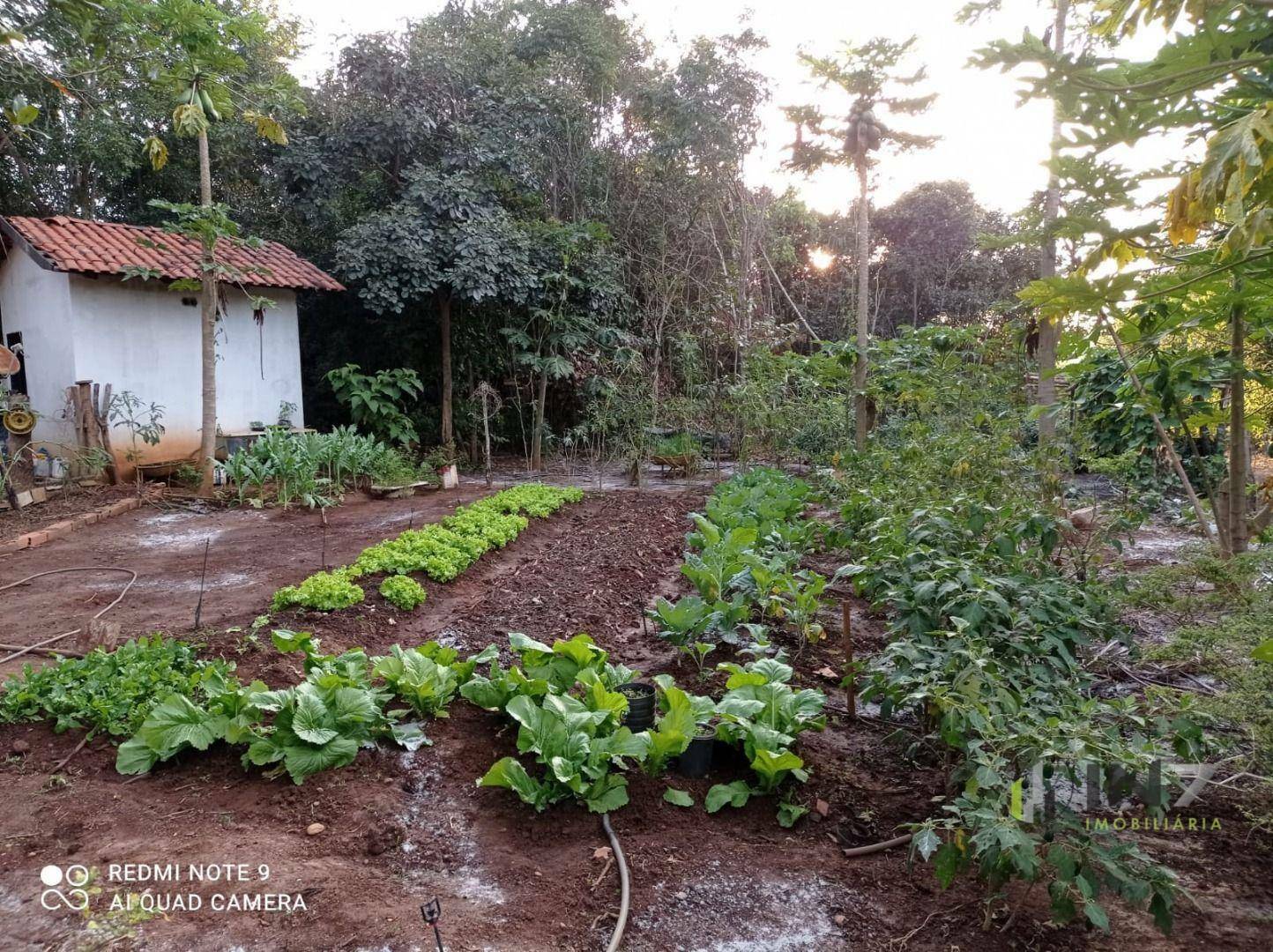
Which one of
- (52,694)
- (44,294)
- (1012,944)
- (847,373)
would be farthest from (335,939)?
(44,294)

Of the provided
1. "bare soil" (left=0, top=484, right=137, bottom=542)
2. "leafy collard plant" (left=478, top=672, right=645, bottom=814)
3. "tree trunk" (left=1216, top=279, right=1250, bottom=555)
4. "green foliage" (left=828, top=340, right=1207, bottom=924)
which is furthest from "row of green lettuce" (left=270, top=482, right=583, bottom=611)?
"tree trunk" (left=1216, top=279, right=1250, bottom=555)

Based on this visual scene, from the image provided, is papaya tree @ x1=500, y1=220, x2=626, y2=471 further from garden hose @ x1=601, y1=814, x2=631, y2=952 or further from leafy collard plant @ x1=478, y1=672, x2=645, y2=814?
garden hose @ x1=601, y1=814, x2=631, y2=952

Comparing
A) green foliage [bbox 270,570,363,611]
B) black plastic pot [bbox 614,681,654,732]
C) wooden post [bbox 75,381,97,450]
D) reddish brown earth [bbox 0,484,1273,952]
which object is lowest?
reddish brown earth [bbox 0,484,1273,952]

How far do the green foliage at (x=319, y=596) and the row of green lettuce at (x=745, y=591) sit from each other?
2.00 meters

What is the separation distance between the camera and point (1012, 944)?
7.30 feet

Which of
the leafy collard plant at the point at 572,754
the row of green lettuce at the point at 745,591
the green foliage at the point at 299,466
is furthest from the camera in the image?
the green foliage at the point at 299,466

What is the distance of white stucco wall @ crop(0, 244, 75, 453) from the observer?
10.5 metres

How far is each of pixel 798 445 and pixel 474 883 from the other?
9057 millimetres

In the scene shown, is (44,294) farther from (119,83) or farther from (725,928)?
(725,928)

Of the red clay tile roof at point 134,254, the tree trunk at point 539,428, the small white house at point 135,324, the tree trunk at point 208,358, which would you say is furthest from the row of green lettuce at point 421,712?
the tree trunk at point 539,428

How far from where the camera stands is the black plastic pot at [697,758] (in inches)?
127

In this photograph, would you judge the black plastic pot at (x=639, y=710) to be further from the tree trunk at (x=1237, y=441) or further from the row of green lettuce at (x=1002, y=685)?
the tree trunk at (x=1237, y=441)

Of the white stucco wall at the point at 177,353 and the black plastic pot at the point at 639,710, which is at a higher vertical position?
the white stucco wall at the point at 177,353

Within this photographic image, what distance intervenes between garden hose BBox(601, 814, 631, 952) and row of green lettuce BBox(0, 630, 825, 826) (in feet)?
0.31
